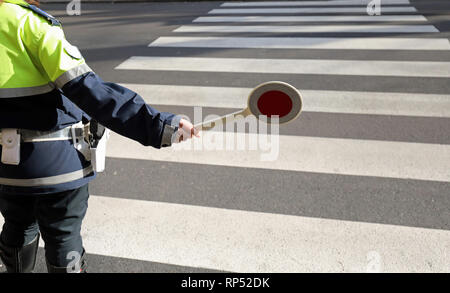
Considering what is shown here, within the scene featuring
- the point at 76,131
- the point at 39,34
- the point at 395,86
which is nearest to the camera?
the point at 39,34

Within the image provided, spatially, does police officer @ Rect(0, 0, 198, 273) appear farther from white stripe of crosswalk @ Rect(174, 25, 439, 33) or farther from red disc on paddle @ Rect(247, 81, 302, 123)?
white stripe of crosswalk @ Rect(174, 25, 439, 33)

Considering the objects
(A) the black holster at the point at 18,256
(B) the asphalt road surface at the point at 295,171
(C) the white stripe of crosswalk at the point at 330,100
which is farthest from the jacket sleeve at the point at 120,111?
(C) the white stripe of crosswalk at the point at 330,100

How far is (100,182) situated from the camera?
137 inches

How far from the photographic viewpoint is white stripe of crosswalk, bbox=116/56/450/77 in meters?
5.53

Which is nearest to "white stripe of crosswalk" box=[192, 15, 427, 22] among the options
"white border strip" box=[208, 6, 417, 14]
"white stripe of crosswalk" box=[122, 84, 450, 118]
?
"white border strip" box=[208, 6, 417, 14]

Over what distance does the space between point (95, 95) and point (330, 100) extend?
3.54 m

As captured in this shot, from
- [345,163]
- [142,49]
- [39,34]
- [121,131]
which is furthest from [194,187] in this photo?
[142,49]

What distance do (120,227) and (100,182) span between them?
2.26ft

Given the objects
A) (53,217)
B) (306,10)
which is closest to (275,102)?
(53,217)

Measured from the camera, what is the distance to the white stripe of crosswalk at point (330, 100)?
14.7 feet

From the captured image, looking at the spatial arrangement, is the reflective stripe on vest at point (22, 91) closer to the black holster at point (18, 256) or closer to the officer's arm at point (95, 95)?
the officer's arm at point (95, 95)

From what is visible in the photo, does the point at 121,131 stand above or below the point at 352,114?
above

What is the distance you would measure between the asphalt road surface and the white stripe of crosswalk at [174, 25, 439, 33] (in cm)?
48
